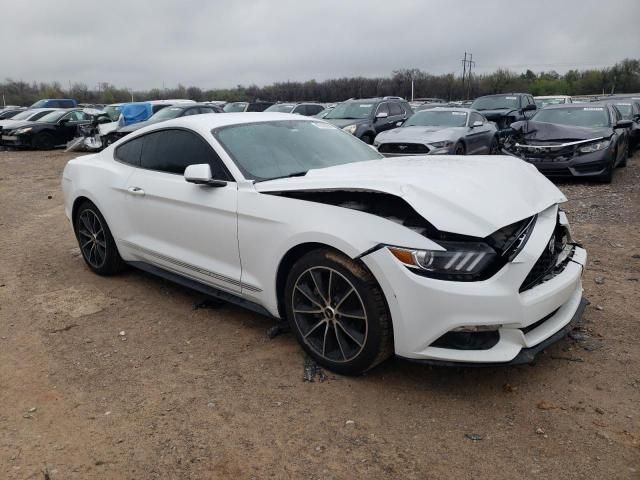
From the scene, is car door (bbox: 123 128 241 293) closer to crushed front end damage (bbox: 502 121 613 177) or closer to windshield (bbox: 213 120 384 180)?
windshield (bbox: 213 120 384 180)

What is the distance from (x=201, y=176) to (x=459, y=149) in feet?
26.4

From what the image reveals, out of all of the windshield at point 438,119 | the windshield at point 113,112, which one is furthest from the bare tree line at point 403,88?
the windshield at point 438,119

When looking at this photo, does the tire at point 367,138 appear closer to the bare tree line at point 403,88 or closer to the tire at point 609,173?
the tire at point 609,173

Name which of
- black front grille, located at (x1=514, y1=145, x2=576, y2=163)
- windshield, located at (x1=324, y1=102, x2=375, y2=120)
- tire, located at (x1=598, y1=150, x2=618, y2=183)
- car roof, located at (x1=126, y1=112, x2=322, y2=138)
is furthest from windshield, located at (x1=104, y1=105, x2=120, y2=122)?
car roof, located at (x1=126, y1=112, x2=322, y2=138)

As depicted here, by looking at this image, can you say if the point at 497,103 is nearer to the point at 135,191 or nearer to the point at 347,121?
the point at 347,121

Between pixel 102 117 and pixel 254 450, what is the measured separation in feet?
61.8

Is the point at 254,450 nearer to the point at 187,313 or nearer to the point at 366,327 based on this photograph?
the point at 366,327

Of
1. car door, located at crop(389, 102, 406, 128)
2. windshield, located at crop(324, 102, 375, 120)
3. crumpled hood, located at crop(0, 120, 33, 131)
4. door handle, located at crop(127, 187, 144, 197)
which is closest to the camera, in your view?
door handle, located at crop(127, 187, 144, 197)

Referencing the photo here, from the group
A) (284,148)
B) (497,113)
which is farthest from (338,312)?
(497,113)

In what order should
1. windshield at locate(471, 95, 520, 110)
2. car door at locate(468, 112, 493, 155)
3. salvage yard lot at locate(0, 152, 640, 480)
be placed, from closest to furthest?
salvage yard lot at locate(0, 152, 640, 480), car door at locate(468, 112, 493, 155), windshield at locate(471, 95, 520, 110)

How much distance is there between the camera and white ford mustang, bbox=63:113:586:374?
2857 mm

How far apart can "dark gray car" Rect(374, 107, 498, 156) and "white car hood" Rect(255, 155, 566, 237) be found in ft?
19.3

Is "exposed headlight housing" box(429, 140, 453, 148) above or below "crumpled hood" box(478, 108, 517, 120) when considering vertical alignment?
below

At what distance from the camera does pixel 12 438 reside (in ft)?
9.27
